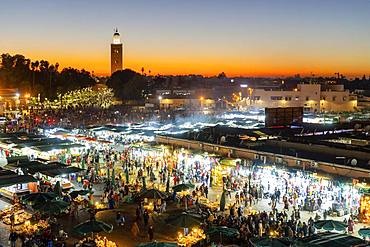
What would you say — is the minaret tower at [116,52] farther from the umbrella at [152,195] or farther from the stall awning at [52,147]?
the umbrella at [152,195]

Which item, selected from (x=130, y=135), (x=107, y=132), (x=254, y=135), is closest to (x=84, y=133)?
(x=107, y=132)

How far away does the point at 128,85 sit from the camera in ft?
323

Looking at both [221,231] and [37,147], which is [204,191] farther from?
[37,147]

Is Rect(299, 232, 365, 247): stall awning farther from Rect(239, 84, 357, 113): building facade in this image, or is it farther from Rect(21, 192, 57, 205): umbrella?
Rect(239, 84, 357, 113): building facade

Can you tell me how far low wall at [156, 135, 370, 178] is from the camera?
1930 centimetres

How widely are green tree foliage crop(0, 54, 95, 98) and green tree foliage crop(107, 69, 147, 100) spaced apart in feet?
38.3

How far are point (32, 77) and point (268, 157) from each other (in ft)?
237

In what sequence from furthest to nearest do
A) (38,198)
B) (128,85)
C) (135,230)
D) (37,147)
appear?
(128,85) < (37,147) < (38,198) < (135,230)

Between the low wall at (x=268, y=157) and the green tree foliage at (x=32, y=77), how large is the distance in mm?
59492

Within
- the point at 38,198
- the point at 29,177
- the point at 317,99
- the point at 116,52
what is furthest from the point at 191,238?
the point at 116,52

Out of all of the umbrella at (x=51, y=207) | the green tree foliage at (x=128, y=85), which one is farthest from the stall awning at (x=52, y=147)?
the green tree foliage at (x=128, y=85)

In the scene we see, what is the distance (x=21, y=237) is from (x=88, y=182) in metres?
8.77

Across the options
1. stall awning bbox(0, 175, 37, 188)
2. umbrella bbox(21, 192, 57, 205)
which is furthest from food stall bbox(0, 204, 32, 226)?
stall awning bbox(0, 175, 37, 188)

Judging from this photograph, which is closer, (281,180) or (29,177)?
(29,177)
